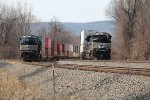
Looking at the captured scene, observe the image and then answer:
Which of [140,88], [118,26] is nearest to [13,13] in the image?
[118,26]

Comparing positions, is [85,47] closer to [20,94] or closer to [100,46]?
[100,46]

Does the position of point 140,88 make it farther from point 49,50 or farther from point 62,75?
point 49,50

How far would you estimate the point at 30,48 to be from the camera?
45.5m

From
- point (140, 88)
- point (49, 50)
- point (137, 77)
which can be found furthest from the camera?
point (49, 50)

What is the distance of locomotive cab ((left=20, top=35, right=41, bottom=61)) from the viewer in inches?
1793

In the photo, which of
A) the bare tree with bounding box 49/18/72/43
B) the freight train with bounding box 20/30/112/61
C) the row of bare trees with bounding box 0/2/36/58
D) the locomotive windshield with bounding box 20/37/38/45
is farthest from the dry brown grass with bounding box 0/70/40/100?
the bare tree with bounding box 49/18/72/43

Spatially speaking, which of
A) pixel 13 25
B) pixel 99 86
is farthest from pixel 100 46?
pixel 13 25

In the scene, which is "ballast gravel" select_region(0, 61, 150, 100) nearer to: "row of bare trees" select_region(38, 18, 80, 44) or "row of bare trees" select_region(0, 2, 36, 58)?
"row of bare trees" select_region(0, 2, 36, 58)

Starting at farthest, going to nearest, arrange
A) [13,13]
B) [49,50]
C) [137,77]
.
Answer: [13,13]
[49,50]
[137,77]

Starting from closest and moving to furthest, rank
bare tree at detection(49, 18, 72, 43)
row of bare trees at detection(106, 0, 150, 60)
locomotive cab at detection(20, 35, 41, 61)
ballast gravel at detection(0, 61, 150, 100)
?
ballast gravel at detection(0, 61, 150, 100), locomotive cab at detection(20, 35, 41, 61), row of bare trees at detection(106, 0, 150, 60), bare tree at detection(49, 18, 72, 43)

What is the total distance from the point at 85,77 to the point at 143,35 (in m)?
29.8

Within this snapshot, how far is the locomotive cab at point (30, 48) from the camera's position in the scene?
149 ft

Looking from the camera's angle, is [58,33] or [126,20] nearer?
[126,20]

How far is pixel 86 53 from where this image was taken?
46.7m
